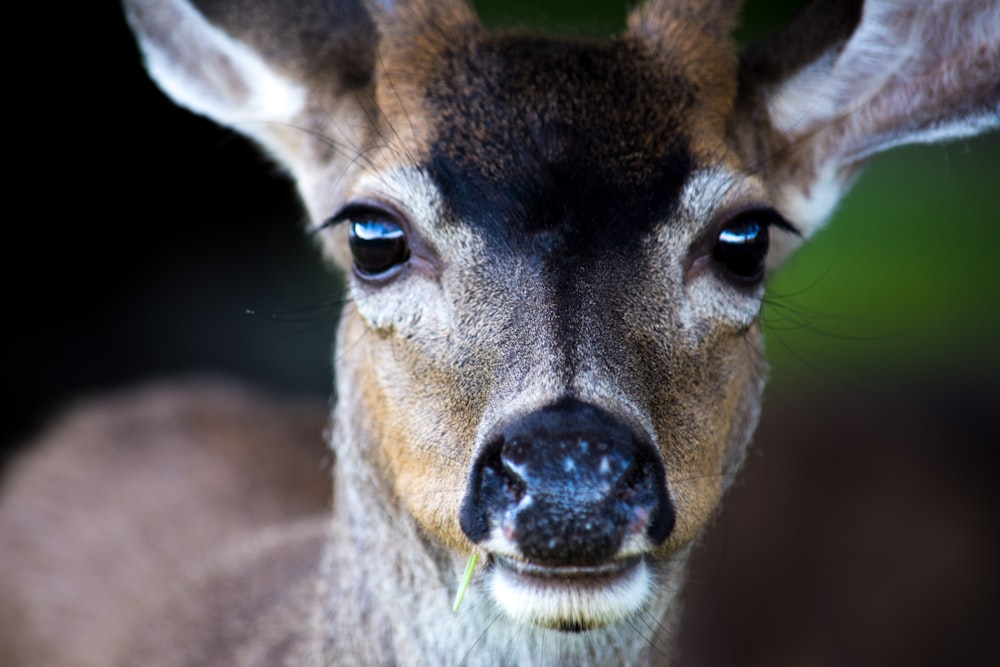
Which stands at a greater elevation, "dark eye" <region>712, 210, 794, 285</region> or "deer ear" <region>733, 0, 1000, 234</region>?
"deer ear" <region>733, 0, 1000, 234</region>

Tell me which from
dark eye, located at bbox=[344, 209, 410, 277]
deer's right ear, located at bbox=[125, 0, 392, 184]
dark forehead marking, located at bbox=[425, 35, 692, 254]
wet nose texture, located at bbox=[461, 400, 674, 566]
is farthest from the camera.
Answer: deer's right ear, located at bbox=[125, 0, 392, 184]

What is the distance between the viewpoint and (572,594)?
111 inches

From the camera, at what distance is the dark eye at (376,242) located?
132 inches

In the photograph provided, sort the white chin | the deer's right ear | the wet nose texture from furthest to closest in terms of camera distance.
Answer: the deer's right ear
the white chin
the wet nose texture

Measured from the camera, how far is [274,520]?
19.1 ft

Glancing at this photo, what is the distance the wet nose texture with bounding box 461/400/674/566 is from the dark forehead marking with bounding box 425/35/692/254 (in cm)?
58

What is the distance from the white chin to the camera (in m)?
2.83

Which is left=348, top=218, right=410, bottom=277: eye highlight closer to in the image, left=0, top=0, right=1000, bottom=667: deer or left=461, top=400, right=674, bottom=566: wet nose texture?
left=0, top=0, right=1000, bottom=667: deer

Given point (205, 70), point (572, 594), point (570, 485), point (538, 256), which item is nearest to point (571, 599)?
point (572, 594)

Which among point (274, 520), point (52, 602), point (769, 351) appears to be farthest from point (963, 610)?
point (52, 602)

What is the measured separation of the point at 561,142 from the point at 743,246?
663 mm

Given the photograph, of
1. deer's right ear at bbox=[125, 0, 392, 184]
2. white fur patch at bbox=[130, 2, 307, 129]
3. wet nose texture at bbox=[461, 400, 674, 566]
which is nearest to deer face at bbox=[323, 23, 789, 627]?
wet nose texture at bbox=[461, 400, 674, 566]

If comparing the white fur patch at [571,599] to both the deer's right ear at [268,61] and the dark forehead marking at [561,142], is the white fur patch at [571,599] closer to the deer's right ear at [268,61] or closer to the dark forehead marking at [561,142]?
the dark forehead marking at [561,142]

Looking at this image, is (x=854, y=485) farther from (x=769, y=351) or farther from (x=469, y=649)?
(x=469, y=649)
